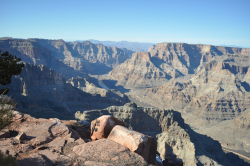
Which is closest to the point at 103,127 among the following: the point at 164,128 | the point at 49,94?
the point at 164,128

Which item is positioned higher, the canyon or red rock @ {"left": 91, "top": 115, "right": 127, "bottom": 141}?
red rock @ {"left": 91, "top": 115, "right": 127, "bottom": 141}

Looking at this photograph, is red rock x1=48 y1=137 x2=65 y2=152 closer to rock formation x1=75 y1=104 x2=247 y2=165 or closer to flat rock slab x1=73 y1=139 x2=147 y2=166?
flat rock slab x1=73 y1=139 x2=147 y2=166

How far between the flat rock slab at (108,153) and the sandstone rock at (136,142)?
56 cm

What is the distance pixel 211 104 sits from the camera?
310 feet

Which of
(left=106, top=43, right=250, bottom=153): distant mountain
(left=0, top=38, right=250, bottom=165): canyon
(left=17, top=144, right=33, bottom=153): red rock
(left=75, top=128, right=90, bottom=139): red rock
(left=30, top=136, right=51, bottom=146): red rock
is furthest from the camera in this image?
(left=106, top=43, right=250, bottom=153): distant mountain

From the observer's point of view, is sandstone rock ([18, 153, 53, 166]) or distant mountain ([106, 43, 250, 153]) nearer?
sandstone rock ([18, 153, 53, 166])

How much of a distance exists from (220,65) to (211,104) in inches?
1764

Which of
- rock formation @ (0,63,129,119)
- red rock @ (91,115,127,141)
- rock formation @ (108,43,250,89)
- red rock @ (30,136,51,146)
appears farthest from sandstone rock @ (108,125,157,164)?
rock formation @ (108,43,250,89)

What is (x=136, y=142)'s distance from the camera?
9070mm


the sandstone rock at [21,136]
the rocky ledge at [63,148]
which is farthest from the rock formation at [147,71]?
the sandstone rock at [21,136]

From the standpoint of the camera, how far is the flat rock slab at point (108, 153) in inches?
299

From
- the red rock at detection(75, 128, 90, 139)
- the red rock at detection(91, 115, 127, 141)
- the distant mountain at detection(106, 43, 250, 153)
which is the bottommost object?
the distant mountain at detection(106, 43, 250, 153)

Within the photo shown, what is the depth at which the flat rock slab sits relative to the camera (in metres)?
7.59

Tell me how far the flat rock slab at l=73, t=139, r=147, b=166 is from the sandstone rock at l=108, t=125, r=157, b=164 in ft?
1.83
